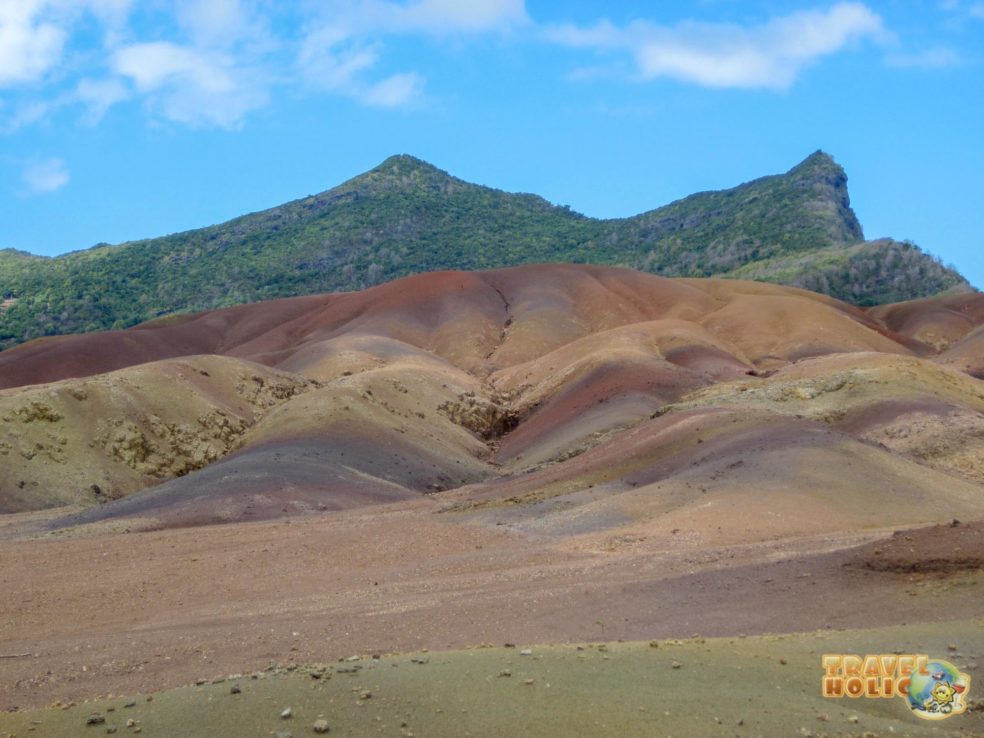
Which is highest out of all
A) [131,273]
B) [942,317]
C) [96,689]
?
[131,273]

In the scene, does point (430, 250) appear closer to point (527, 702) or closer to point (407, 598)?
point (407, 598)

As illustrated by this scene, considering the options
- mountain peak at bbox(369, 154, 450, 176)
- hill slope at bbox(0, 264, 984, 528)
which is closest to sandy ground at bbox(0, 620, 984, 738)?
hill slope at bbox(0, 264, 984, 528)

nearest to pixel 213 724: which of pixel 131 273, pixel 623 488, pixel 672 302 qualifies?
pixel 623 488

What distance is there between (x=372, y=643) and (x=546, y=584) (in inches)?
166

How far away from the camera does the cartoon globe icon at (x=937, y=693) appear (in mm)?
10383

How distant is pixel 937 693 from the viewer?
415 inches

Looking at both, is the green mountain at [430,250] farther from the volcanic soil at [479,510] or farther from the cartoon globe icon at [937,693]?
the cartoon globe icon at [937,693]

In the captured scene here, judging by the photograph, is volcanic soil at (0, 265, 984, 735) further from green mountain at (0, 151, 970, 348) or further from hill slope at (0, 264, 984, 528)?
green mountain at (0, 151, 970, 348)

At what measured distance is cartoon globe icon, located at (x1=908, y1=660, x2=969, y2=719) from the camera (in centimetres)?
1038

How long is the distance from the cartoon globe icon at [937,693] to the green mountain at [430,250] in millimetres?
100662

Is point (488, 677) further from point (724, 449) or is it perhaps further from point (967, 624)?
point (724, 449)

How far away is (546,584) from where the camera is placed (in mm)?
17297

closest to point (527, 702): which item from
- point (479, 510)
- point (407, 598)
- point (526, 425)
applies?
point (407, 598)

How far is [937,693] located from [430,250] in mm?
133740
